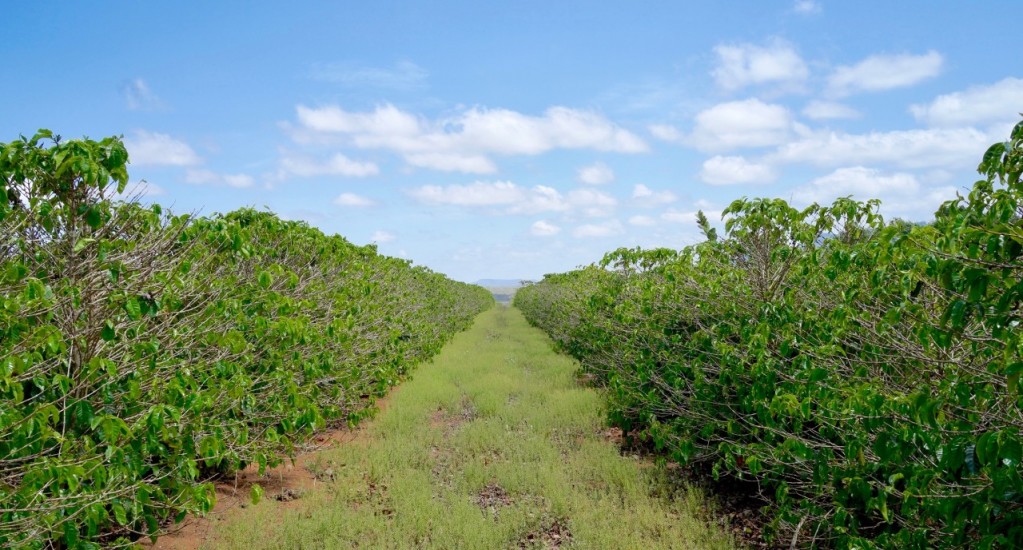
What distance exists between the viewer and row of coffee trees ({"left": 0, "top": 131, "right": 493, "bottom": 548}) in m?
3.16

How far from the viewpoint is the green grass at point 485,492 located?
205 inches

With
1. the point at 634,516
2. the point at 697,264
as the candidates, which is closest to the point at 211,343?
the point at 634,516

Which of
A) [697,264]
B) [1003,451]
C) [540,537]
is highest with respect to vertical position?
[697,264]

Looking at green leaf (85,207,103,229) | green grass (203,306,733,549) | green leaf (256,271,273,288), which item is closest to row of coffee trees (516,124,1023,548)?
green grass (203,306,733,549)

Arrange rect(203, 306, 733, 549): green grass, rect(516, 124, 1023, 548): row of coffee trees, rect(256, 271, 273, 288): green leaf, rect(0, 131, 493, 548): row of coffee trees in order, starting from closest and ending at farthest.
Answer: rect(516, 124, 1023, 548): row of coffee trees < rect(0, 131, 493, 548): row of coffee trees < rect(256, 271, 273, 288): green leaf < rect(203, 306, 733, 549): green grass

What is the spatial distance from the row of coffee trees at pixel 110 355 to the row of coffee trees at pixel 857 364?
4414 millimetres

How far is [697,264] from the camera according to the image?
698cm

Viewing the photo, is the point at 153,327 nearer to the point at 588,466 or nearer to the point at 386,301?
the point at 588,466

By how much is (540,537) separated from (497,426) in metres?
3.71

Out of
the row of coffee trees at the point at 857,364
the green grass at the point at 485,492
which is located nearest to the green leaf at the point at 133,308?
the green grass at the point at 485,492

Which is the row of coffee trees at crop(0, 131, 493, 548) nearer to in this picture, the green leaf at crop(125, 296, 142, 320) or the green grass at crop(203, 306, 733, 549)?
the green leaf at crop(125, 296, 142, 320)

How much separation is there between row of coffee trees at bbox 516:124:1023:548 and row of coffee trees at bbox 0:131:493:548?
4.41 meters

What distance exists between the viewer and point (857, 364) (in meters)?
4.09

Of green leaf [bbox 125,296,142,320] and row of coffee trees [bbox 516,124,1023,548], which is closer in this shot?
row of coffee trees [bbox 516,124,1023,548]
